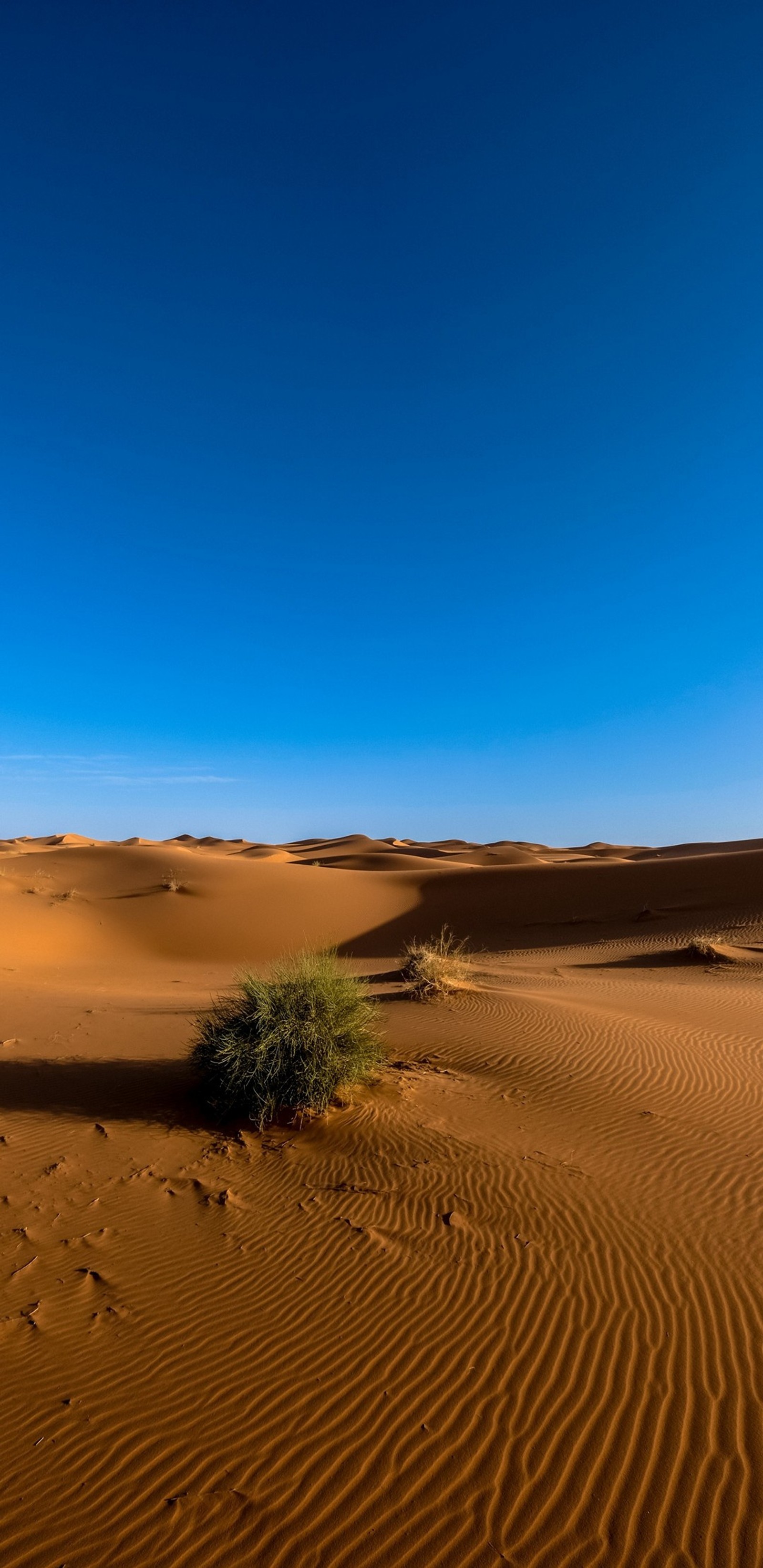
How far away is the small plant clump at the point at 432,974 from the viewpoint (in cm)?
1311

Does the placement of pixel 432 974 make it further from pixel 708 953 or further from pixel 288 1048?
pixel 708 953

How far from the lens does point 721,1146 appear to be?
659 centimetres

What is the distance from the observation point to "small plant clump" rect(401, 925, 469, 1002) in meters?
13.1

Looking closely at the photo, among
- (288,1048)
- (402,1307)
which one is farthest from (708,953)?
(402,1307)

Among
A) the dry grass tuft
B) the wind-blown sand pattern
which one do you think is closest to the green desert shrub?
the wind-blown sand pattern

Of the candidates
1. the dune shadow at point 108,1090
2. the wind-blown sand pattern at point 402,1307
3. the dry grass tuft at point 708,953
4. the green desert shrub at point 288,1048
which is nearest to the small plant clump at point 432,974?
the wind-blown sand pattern at point 402,1307

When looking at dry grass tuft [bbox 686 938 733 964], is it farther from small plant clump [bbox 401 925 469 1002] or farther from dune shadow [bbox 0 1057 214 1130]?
dune shadow [bbox 0 1057 214 1130]

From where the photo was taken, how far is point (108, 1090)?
8797mm

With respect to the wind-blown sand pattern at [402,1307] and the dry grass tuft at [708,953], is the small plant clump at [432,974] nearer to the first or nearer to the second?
the wind-blown sand pattern at [402,1307]

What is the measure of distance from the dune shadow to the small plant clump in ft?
16.2

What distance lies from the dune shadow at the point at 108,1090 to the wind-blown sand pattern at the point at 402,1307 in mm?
53

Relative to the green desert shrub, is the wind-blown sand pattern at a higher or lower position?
lower

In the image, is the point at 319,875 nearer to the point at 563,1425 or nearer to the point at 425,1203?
the point at 425,1203

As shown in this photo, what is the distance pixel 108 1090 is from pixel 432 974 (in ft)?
20.7
